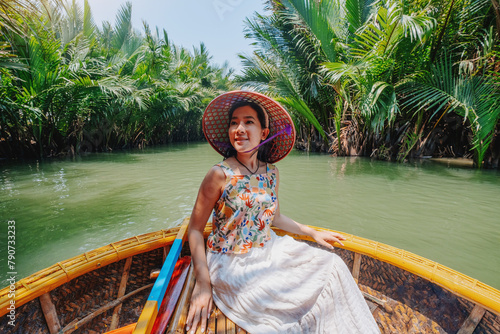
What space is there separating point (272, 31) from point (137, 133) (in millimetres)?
8311

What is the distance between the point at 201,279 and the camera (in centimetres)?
85

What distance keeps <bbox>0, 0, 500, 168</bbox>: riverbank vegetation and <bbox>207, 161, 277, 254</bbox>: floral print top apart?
114 inches

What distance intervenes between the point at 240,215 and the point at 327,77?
22.4ft

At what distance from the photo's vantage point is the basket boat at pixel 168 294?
2.80ft

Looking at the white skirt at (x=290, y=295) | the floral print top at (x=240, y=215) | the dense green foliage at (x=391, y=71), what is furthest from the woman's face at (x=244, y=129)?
the dense green foliage at (x=391, y=71)

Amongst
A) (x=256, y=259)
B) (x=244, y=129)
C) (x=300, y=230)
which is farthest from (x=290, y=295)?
(x=244, y=129)

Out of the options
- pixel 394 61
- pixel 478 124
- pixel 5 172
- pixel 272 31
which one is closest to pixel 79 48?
pixel 5 172

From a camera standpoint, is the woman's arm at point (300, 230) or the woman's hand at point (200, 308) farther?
the woman's arm at point (300, 230)

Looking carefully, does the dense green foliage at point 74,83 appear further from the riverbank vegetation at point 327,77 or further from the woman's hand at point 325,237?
the woman's hand at point 325,237

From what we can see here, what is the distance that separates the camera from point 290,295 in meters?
0.81

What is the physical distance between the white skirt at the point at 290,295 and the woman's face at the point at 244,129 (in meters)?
0.45

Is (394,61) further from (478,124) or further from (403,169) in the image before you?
(403,169)

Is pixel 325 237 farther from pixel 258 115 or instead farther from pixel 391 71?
pixel 391 71

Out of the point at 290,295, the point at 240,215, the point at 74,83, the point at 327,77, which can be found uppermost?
the point at 327,77
